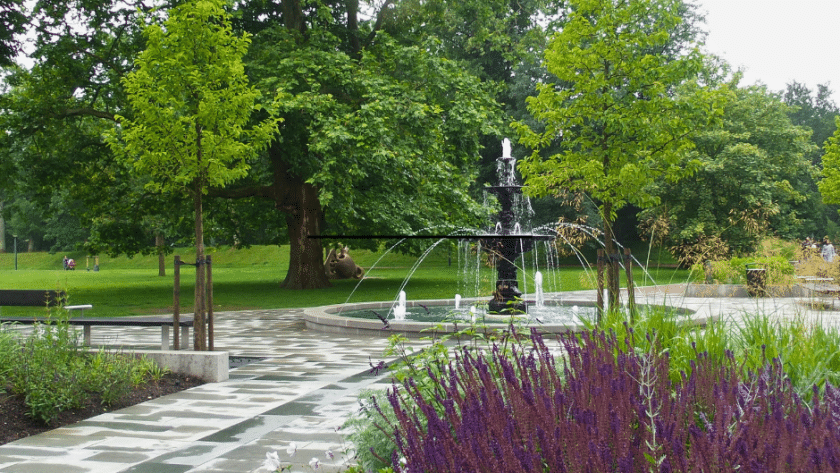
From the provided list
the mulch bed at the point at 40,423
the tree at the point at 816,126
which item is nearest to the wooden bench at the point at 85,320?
the mulch bed at the point at 40,423

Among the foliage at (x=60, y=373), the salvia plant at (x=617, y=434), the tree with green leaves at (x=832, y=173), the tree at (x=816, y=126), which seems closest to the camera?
the salvia plant at (x=617, y=434)

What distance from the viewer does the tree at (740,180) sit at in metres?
37.4

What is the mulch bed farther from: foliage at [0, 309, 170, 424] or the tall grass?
the tall grass

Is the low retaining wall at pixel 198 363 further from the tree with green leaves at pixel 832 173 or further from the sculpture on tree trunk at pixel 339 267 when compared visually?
the tree with green leaves at pixel 832 173

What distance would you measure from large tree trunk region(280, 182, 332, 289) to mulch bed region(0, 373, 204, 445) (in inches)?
693

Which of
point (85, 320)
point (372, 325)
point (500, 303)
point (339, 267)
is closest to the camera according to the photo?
point (85, 320)

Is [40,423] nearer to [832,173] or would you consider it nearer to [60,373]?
[60,373]

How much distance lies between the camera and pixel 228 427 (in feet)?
20.4

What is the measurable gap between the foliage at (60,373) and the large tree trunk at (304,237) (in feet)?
57.1

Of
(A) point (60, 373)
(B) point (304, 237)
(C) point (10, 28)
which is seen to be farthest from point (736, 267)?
(A) point (60, 373)

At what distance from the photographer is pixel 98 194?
85.9ft

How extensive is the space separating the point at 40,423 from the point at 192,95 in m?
5.56

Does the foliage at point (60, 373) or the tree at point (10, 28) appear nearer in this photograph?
the foliage at point (60, 373)

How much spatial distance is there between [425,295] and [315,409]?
15.7m
